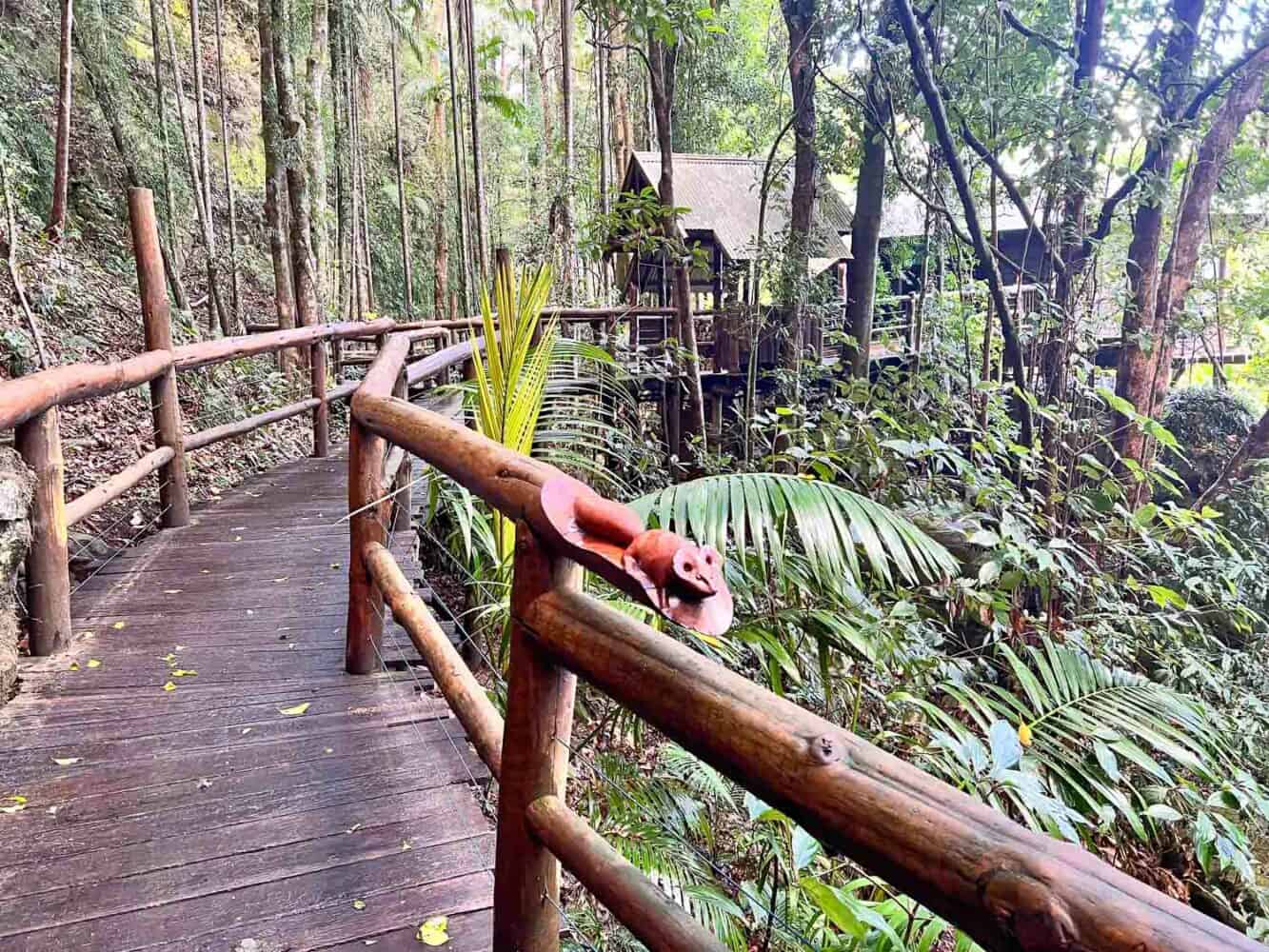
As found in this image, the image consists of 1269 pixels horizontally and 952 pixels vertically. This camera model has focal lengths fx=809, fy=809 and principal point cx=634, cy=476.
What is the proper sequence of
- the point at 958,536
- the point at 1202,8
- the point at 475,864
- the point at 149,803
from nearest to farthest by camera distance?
A: the point at 475,864 < the point at 149,803 < the point at 958,536 < the point at 1202,8

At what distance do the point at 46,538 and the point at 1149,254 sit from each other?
6.86 meters

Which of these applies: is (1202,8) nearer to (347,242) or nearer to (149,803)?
(149,803)

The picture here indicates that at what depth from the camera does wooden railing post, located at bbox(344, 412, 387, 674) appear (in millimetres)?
2309

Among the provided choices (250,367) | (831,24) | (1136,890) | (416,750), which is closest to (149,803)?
(416,750)

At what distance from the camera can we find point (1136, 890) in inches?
21.2

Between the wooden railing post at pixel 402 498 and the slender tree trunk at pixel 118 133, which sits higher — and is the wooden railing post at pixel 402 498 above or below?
below

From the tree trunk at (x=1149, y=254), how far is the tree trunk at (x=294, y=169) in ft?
22.3

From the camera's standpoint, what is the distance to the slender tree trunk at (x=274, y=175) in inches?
303

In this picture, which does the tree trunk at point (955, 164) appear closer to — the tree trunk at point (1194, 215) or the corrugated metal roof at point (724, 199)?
the tree trunk at point (1194, 215)

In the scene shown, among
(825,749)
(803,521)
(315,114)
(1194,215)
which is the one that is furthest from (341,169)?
(825,749)

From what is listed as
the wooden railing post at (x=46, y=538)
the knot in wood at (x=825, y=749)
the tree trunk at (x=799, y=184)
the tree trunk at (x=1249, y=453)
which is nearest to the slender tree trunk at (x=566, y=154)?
the tree trunk at (x=799, y=184)

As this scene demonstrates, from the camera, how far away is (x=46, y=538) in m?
2.44

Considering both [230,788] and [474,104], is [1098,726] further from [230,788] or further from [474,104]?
[474,104]

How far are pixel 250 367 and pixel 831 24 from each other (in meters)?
6.82
